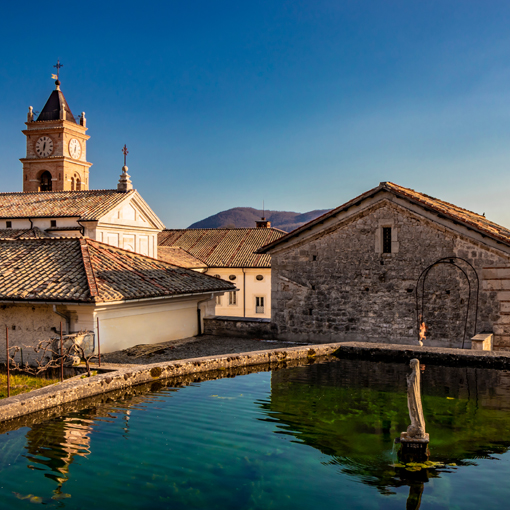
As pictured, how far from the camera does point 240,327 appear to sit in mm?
17297

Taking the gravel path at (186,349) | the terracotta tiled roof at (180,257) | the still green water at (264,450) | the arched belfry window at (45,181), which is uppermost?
the arched belfry window at (45,181)

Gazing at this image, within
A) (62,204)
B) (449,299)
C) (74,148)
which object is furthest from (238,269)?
(449,299)

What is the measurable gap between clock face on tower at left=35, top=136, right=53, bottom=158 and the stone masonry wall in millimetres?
36121

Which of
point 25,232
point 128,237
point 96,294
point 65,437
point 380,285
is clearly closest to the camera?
point 65,437

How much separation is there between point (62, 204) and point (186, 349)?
70.8 ft

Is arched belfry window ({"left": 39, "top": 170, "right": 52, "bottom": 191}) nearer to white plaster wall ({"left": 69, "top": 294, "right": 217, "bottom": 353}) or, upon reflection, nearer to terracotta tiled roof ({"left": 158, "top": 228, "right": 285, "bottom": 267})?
terracotta tiled roof ({"left": 158, "top": 228, "right": 285, "bottom": 267})

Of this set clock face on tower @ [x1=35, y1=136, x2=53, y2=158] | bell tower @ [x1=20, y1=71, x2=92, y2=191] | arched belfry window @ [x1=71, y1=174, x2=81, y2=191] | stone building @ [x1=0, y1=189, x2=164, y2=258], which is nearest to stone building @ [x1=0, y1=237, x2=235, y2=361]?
stone building @ [x1=0, y1=189, x2=164, y2=258]

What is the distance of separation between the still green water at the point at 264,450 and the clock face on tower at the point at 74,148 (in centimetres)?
4213

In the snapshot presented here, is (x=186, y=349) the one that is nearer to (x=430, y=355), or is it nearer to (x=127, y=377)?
(x=127, y=377)

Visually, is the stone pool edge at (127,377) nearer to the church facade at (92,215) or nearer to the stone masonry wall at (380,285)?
the stone masonry wall at (380,285)

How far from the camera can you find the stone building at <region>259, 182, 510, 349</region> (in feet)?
47.7

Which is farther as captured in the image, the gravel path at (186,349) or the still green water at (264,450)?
the gravel path at (186,349)

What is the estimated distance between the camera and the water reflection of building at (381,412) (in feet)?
21.6

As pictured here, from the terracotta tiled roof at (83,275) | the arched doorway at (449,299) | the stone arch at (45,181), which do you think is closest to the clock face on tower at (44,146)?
the stone arch at (45,181)
